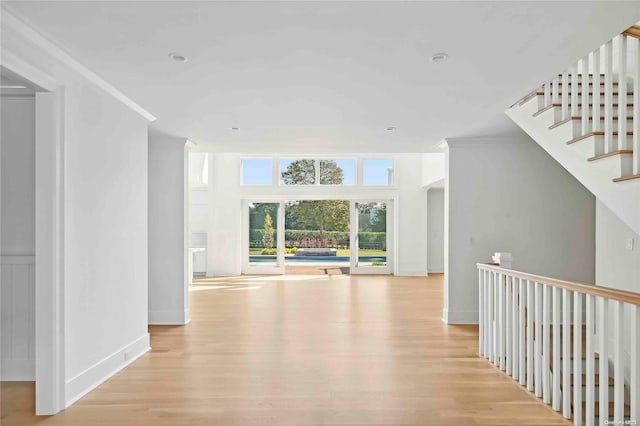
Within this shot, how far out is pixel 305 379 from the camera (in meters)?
3.71

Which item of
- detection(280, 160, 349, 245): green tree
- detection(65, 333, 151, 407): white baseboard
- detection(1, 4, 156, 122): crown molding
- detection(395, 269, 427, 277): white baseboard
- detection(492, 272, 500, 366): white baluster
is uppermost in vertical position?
detection(1, 4, 156, 122): crown molding

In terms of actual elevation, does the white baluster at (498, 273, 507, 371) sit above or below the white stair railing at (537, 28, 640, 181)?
below

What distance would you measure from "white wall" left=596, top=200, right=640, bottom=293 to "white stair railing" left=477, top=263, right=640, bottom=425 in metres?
0.32

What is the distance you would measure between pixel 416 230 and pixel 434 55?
27.1 feet

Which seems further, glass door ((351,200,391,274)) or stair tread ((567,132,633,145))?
glass door ((351,200,391,274))

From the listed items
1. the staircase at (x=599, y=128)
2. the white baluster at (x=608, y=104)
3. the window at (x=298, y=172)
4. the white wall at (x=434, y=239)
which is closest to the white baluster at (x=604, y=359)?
the staircase at (x=599, y=128)

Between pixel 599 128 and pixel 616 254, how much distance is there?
1.68 meters

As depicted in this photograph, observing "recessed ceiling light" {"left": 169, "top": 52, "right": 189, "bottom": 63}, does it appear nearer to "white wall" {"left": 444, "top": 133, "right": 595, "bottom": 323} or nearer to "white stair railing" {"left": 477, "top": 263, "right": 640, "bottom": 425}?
"white stair railing" {"left": 477, "top": 263, "right": 640, "bottom": 425}

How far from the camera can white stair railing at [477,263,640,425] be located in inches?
98.0

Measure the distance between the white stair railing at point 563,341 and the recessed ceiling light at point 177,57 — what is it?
10.6 feet

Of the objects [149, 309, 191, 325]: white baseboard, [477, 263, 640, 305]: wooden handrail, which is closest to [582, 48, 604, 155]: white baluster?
[477, 263, 640, 305]: wooden handrail

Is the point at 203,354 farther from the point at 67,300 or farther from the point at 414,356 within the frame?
the point at 414,356

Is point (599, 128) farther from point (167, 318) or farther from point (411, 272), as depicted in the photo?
point (411, 272)

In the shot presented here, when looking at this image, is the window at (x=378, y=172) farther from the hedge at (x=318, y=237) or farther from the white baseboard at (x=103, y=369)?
the white baseboard at (x=103, y=369)
